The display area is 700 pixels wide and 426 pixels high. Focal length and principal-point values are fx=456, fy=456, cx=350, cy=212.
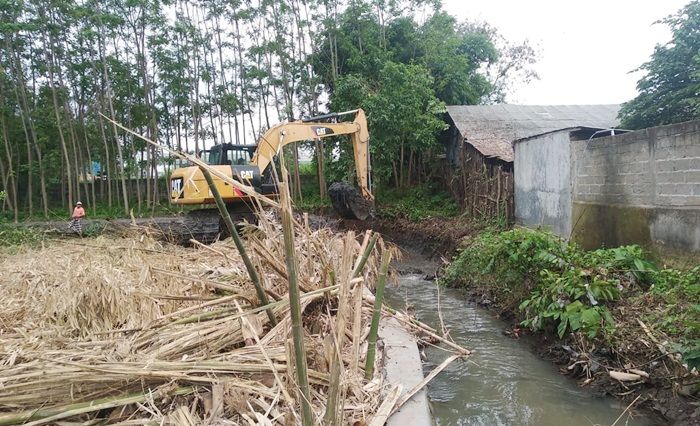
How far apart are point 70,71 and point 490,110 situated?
17.6 metres

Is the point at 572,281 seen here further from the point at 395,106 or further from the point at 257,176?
the point at 395,106

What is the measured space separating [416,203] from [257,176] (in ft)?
26.5

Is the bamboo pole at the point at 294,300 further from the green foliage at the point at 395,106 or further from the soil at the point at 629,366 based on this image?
the green foliage at the point at 395,106

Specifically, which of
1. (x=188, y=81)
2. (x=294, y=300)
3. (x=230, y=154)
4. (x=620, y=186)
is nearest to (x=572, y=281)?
(x=620, y=186)

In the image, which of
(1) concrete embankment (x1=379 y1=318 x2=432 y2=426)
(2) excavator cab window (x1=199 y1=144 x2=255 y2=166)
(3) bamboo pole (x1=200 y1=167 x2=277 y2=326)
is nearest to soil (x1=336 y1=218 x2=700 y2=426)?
(1) concrete embankment (x1=379 y1=318 x2=432 y2=426)

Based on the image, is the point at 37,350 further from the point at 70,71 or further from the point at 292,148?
the point at 70,71

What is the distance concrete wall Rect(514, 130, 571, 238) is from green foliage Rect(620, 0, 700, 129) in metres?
2.62

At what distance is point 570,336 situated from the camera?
4.77m

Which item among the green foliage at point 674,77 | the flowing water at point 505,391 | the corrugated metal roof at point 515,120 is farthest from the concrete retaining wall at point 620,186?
the corrugated metal roof at point 515,120

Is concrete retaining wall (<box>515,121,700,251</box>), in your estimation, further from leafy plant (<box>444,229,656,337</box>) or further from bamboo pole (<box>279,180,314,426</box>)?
bamboo pole (<box>279,180,314,426</box>)

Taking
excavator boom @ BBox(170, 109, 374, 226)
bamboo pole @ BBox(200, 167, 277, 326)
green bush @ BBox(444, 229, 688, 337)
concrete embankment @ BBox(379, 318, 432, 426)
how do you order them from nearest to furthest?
bamboo pole @ BBox(200, 167, 277, 326), concrete embankment @ BBox(379, 318, 432, 426), green bush @ BBox(444, 229, 688, 337), excavator boom @ BBox(170, 109, 374, 226)

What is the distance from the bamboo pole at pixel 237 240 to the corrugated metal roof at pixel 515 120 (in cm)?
1122

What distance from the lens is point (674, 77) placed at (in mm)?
9281

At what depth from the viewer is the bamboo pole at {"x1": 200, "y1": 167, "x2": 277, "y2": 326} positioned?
165 cm
